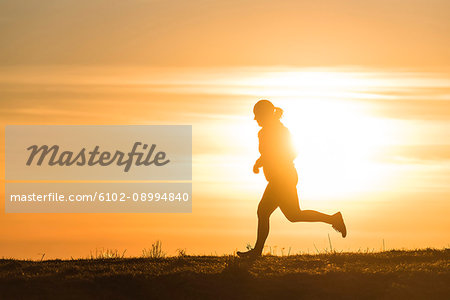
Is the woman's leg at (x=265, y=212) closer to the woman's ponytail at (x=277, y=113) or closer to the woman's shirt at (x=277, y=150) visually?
the woman's shirt at (x=277, y=150)

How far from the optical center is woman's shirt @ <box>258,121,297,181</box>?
493 inches

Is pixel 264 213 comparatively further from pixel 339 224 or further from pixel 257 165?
pixel 339 224

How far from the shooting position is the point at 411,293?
10.2m

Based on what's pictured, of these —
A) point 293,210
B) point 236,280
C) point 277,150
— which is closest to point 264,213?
point 293,210

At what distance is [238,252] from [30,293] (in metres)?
3.93

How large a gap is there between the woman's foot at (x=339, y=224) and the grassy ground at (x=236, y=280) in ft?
3.22

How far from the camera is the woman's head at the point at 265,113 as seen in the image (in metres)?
12.6

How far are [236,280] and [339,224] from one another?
3120 mm

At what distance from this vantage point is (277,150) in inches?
492

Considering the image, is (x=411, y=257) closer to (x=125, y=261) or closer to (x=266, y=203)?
(x=266, y=203)

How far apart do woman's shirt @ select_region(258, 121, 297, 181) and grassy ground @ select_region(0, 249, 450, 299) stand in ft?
4.77

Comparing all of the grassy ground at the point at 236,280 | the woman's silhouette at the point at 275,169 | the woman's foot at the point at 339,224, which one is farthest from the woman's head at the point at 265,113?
the grassy ground at the point at 236,280

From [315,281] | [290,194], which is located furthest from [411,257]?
[315,281]

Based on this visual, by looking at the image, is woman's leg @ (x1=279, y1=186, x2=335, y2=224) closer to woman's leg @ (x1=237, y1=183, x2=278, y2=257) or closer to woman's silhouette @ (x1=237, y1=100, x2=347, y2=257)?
woman's silhouette @ (x1=237, y1=100, x2=347, y2=257)
